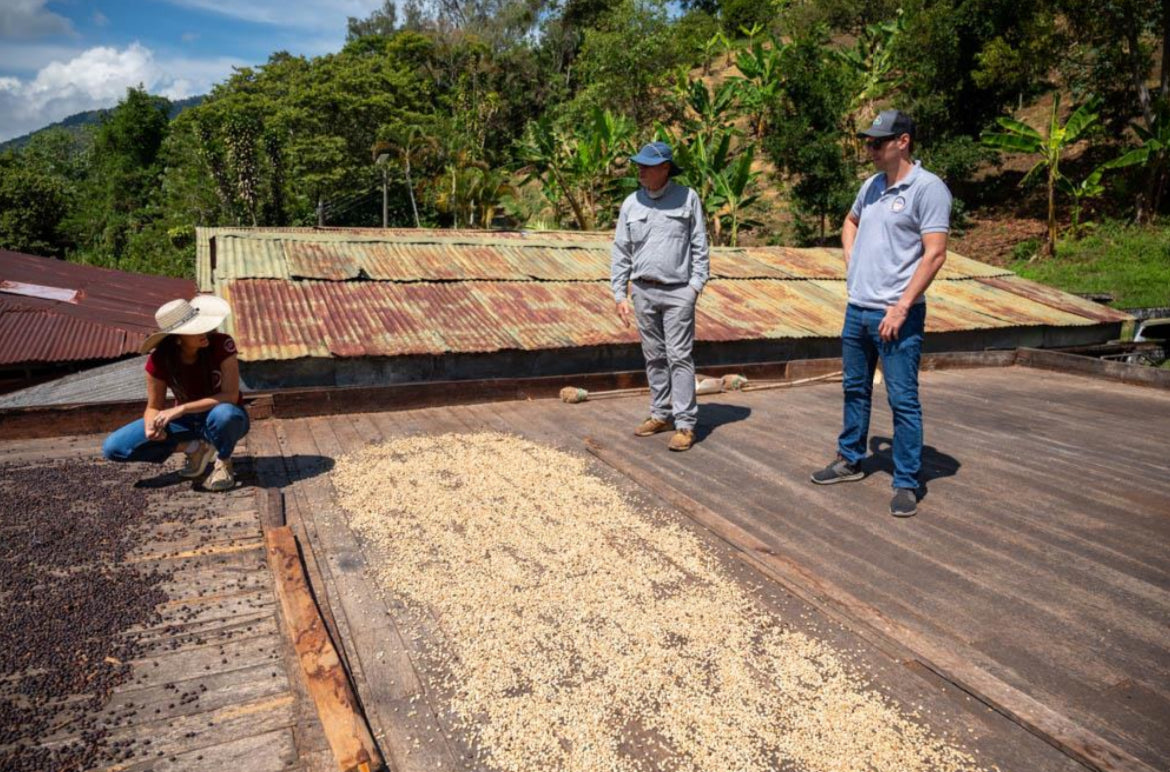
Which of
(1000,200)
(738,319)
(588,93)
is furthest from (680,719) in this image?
(588,93)

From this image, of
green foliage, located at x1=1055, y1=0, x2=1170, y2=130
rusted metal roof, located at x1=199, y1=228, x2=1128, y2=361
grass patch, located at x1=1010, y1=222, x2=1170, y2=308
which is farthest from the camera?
green foliage, located at x1=1055, y1=0, x2=1170, y2=130

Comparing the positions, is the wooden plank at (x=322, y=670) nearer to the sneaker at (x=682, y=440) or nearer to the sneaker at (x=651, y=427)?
the sneaker at (x=682, y=440)

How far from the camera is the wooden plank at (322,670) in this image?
1.86m

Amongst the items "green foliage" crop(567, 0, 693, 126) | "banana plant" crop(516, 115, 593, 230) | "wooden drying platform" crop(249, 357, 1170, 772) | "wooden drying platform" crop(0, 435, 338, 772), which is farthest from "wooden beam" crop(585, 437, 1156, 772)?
"green foliage" crop(567, 0, 693, 126)

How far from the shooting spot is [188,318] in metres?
3.65

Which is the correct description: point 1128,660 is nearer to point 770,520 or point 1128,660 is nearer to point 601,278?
point 770,520

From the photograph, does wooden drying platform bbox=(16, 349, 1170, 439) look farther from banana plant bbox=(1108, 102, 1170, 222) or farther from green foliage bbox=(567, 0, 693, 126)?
green foliage bbox=(567, 0, 693, 126)

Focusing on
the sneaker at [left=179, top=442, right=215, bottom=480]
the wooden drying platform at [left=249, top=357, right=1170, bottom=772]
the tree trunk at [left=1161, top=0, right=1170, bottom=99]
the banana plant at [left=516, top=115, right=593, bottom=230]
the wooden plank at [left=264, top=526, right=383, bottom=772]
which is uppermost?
the tree trunk at [left=1161, top=0, right=1170, bottom=99]

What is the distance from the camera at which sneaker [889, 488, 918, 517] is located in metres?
3.57

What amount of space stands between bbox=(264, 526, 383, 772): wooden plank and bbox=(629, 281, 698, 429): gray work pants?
2.63 m

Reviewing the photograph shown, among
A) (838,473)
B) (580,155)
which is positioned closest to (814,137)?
(580,155)

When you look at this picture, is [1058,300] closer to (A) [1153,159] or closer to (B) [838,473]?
(B) [838,473]

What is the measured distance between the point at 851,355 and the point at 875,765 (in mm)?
2432

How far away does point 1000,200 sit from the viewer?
23.0 m
